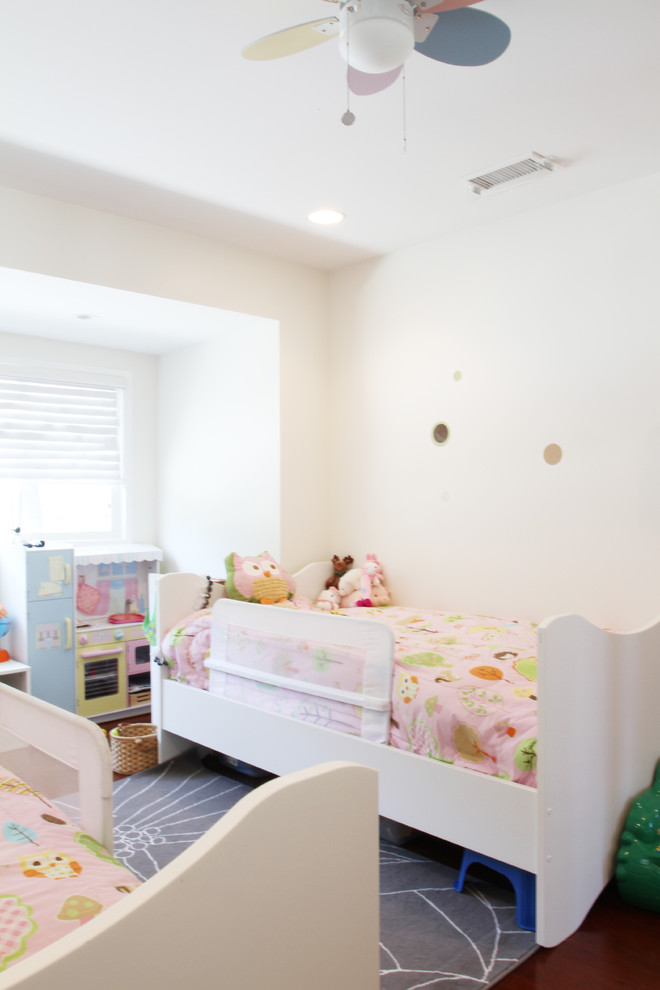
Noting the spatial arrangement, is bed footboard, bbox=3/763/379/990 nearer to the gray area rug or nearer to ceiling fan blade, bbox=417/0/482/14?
the gray area rug

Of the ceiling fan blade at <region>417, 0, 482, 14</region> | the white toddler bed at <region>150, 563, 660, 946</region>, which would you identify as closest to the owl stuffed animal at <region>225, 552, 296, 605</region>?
the white toddler bed at <region>150, 563, 660, 946</region>

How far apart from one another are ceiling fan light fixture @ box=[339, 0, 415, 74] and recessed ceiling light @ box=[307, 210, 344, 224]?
1493 millimetres

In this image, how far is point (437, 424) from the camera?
11.0 feet

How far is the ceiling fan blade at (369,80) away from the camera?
1.73 m

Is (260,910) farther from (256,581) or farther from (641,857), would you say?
(256,581)

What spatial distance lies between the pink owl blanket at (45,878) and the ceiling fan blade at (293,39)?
61.2 inches

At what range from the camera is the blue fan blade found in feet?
4.98

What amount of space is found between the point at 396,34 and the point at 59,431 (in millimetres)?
3115

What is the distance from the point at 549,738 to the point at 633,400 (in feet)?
4.67

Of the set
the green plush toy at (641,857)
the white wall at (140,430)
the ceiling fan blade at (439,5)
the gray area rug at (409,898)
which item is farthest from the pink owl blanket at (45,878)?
the white wall at (140,430)

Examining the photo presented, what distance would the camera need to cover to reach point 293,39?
60.4 inches

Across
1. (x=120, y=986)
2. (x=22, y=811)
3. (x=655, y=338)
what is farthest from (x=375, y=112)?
(x=120, y=986)

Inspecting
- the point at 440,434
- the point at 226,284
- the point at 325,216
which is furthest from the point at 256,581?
the point at 325,216

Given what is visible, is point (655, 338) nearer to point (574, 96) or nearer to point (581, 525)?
point (581, 525)
